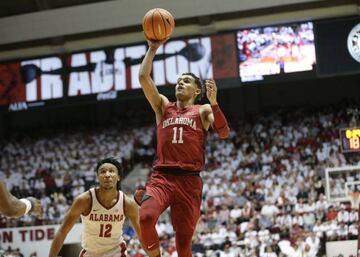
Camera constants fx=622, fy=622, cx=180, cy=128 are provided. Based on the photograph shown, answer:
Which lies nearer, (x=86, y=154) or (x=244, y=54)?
(x=244, y=54)

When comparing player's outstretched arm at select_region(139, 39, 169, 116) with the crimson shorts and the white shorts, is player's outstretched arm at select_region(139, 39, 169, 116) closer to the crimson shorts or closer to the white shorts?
the crimson shorts

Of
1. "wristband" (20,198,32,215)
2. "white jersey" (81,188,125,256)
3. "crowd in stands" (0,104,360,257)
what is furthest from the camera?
"crowd in stands" (0,104,360,257)

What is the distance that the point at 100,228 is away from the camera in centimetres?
571

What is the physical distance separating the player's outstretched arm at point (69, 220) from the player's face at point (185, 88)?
1301 mm

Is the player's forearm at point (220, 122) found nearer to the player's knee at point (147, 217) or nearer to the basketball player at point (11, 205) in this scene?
the player's knee at point (147, 217)

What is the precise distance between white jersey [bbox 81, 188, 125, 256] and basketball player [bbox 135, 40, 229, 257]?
0.99 ft

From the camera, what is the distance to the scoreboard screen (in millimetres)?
13711

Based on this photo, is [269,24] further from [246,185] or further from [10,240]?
[10,240]

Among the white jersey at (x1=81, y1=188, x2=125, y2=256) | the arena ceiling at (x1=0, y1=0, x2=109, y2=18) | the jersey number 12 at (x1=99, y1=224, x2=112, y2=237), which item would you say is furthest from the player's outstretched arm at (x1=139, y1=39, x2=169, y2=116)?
the arena ceiling at (x1=0, y1=0, x2=109, y2=18)

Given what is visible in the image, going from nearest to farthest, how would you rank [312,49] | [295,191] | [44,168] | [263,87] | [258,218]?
1. [258,218]
2. [295,191]
3. [312,49]
4. [44,168]
5. [263,87]

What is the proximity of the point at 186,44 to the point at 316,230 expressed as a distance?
8225mm

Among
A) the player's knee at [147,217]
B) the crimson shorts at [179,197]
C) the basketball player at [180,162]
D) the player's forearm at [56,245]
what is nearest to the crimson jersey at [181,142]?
the basketball player at [180,162]

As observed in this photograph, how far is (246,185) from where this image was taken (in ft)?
59.2

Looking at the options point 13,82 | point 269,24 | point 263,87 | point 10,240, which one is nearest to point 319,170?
point 269,24
